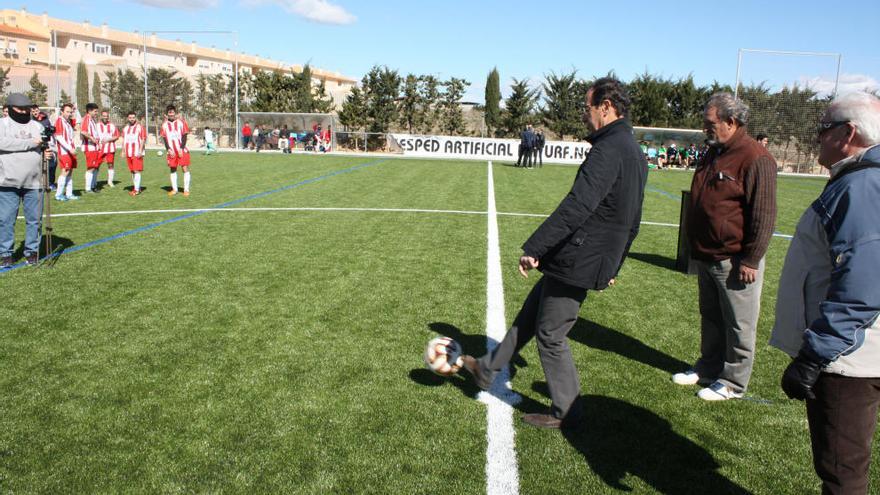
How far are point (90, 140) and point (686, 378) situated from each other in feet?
46.6

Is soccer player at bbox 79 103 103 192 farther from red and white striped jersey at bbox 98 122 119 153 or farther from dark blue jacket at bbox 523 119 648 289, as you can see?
dark blue jacket at bbox 523 119 648 289

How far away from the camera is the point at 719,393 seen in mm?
4117

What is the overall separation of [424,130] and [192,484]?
157 feet

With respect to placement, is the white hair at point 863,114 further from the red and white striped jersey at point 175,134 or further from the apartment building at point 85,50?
the apartment building at point 85,50

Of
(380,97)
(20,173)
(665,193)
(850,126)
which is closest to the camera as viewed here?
(850,126)

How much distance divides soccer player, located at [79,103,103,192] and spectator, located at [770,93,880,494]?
1486 centimetres

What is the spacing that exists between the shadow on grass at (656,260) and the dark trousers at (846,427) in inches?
240

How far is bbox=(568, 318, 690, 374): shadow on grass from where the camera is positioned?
15.5 ft

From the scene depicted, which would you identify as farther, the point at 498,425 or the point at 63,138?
the point at 63,138

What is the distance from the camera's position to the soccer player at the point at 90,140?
13758mm

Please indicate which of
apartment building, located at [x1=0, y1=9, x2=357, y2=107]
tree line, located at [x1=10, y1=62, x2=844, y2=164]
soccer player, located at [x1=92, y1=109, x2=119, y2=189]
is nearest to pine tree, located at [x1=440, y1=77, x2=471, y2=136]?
tree line, located at [x1=10, y1=62, x2=844, y2=164]

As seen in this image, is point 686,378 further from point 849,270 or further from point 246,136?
point 246,136

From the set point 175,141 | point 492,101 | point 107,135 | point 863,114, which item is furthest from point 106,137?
point 492,101

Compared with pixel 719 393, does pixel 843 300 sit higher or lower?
higher
